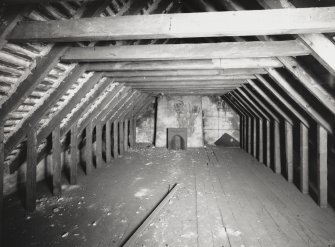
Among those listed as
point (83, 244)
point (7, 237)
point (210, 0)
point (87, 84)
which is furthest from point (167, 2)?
point (7, 237)

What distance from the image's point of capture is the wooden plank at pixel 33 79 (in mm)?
2748

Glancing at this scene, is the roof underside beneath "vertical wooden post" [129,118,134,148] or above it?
above

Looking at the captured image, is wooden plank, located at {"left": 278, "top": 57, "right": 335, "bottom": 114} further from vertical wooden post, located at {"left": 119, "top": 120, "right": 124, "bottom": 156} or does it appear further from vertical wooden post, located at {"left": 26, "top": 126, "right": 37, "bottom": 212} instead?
vertical wooden post, located at {"left": 119, "top": 120, "right": 124, "bottom": 156}

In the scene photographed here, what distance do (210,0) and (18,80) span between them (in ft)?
9.11

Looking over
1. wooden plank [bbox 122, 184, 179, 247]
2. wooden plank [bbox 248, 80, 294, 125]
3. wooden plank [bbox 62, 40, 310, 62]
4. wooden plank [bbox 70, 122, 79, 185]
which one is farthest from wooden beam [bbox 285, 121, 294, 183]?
wooden plank [bbox 70, 122, 79, 185]

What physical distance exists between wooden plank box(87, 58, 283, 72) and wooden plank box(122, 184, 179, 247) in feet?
7.08

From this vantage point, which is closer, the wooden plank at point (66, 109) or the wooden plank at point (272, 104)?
the wooden plank at point (66, 109)

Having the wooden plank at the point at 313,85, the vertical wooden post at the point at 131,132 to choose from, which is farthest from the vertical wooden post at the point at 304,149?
the vertical wooden post at the point at 131,132

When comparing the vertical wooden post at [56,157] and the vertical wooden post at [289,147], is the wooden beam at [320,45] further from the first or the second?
the vertical wooden post at [56,157]

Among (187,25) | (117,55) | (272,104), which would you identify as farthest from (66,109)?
(272,104)

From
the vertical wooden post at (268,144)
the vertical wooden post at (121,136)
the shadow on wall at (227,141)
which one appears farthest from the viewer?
the shadow on wall at (227,141)

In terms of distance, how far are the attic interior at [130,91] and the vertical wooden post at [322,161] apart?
0.02 m

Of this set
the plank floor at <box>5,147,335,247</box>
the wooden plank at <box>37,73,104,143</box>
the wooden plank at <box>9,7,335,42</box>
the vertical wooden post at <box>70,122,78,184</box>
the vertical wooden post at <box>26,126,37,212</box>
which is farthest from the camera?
the vertical wooden post at <box>70,122,78,184</box>

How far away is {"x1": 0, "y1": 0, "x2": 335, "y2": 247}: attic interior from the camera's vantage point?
2006 millimetres
